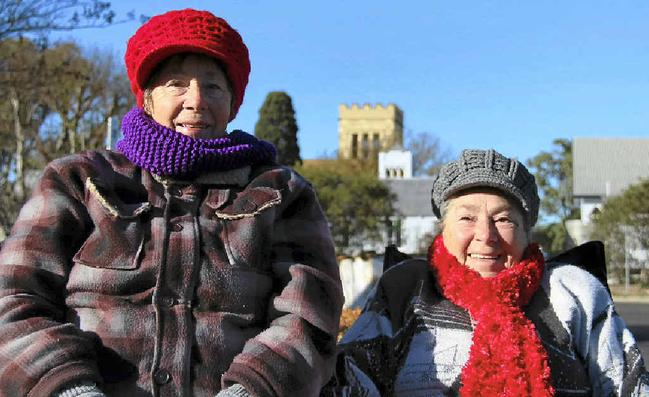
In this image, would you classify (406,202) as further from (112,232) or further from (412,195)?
(112,232)

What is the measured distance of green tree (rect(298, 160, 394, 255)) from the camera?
1623 inches

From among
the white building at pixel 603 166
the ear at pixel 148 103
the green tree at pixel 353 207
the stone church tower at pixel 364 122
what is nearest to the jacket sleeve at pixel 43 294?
the ear at pixel 148 103

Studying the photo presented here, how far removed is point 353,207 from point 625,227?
14732 mm

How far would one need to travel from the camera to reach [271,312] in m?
A: 2.52

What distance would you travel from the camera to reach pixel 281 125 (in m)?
56.9

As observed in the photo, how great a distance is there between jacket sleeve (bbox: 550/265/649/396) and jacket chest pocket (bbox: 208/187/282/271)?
1126 mm

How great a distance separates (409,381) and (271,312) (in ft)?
2.51

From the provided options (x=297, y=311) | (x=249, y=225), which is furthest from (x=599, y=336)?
(x=249, y=225)

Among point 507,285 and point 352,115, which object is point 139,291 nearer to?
point 507,285

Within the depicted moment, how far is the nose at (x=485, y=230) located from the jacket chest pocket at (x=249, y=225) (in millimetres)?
864

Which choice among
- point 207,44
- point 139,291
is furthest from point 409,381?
point 207,44

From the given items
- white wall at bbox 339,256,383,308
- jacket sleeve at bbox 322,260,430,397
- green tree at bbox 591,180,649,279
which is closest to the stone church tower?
green tree at bbox 591,180,649,279

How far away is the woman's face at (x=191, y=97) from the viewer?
2.66 metres

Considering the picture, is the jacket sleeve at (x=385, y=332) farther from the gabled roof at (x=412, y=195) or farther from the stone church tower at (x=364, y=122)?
the stone church tower at (x=364, y=122)
